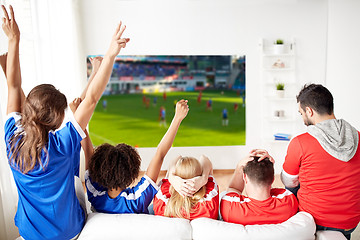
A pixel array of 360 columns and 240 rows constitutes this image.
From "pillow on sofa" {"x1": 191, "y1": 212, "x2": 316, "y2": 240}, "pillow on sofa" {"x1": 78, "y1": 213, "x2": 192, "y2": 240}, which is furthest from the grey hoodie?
"pillow on sofa" {"x1": 78, "y1": 213, "x2": 192, "y2": 240}

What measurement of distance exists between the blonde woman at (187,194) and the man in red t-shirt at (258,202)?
0.08 metres

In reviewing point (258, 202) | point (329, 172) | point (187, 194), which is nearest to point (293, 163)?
point (329, 172)

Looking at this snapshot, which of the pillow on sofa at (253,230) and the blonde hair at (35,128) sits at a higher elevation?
the blonde hair at (35,128)

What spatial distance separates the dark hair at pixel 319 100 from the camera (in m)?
1.77

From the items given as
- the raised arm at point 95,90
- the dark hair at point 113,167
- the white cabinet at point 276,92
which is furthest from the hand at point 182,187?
the white cabinet at point 276,92

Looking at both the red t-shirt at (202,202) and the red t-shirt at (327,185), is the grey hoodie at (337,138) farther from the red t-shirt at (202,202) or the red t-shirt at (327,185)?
the red t-shirt at (202,202)

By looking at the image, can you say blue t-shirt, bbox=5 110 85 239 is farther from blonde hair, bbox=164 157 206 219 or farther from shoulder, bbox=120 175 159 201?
blonde hair, bbox=164 157 206 219

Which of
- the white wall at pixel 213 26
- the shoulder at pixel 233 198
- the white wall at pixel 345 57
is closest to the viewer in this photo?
the shoulder at pixel 233 198

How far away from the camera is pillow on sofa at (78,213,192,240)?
139 cm

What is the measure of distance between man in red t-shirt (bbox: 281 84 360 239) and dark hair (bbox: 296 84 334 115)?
0.32 feet

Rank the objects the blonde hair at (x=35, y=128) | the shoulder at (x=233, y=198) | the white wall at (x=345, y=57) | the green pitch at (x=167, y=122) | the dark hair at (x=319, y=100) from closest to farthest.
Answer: the blonde hair at (x=35, y=128), the shoulder at (x=233, y=198), the dark hair at (x=319, y=100), the white wall at (x=345, y=57), the green pitch at (x=167, y=122)

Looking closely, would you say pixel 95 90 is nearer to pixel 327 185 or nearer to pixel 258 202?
pixel 258 202

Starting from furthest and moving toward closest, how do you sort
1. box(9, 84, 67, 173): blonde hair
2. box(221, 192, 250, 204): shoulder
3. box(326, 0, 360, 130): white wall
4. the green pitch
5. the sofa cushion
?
the green pitch → box(326, 0, 360, 130): white wall → box(221, 192, 250, 204): shoulder → the sofa cushion → box(9, 84, 67, 173): blonde hair

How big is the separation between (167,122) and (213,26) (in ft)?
5.14
